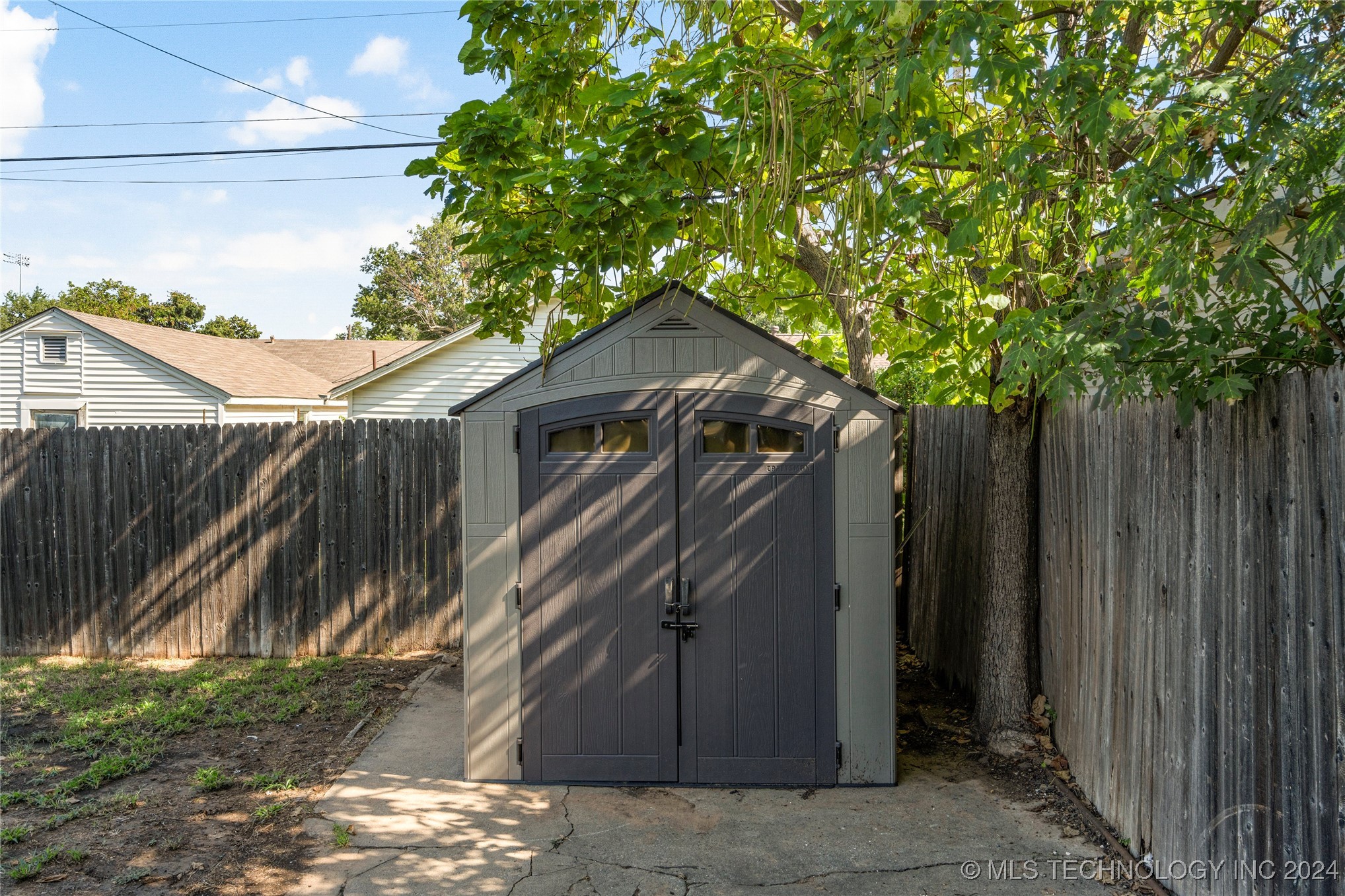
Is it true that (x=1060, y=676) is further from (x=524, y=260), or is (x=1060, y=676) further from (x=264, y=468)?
(x=264, y=468)

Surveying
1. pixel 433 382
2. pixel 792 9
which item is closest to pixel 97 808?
pixel 792 9

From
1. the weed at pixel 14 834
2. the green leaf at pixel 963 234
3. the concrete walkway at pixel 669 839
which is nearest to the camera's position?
the green leaf at pixel 963 234

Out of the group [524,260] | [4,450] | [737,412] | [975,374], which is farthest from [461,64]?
[4,450]

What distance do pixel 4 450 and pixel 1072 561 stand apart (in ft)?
31.2

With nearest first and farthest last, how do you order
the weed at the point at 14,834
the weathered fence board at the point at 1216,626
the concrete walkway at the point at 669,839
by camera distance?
1. the weathered fence board at the point at 1216,626
2. the concrete walkway at the point at 669,839
3. the weed at the point at 14,834

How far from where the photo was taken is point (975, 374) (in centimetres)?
528

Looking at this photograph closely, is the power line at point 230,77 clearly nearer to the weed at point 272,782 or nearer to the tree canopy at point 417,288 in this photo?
the weed at point 272,782

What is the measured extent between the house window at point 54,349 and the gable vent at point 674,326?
1564 cm

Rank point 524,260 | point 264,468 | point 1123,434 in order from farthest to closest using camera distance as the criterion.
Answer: point 264,468 < point 524,260 < point 1123,434

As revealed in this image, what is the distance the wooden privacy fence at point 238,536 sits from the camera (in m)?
7.90

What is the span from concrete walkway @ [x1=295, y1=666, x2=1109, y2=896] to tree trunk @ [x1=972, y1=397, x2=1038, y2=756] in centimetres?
53

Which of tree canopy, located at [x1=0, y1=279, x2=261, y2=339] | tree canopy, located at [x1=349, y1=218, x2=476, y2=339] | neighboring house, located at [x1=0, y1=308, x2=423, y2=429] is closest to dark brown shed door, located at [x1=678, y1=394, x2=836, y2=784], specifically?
neighboring house, located at [x1=0, y1=308, x2=423, y2=429]

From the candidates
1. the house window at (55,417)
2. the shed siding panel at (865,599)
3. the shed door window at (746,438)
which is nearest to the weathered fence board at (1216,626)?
the shed siding panel at (865,599)

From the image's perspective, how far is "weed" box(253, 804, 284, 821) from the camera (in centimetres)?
448
